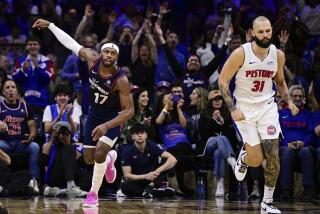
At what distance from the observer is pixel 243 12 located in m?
16.1

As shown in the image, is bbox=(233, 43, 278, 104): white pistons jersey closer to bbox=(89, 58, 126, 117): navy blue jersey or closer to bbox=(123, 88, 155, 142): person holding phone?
bbox=(89, 58, 126, 117): navy blue jersey

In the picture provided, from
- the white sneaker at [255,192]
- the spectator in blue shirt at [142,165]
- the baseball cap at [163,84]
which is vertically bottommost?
the white sneaker at [255,192]

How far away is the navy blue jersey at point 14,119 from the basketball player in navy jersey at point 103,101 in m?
2.80

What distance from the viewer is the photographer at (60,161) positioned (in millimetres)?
11672

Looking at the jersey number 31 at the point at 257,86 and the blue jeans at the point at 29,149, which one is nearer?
the jersey number 31 at the point at 257,86

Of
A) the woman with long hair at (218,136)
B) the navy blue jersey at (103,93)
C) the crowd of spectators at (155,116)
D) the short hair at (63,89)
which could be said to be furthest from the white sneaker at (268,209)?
the short hair at (63,89)

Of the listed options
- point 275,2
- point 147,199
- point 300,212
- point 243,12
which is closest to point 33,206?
point 147,199

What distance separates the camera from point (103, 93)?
935 centimetres

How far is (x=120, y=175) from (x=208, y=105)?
191cm

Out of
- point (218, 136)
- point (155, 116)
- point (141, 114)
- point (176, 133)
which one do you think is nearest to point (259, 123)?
point (218, 136)

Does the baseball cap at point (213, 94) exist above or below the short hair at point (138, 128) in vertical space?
above

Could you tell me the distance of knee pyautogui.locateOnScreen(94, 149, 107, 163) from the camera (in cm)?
933

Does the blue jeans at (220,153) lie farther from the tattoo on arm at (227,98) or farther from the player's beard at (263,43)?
the player's beard at (263,43)

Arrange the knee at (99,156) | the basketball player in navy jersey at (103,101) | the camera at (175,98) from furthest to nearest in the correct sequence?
1. the camera at (175,98)
2. the knee at (99,156)
3. the basketball player in navy jersey at (103,101)
